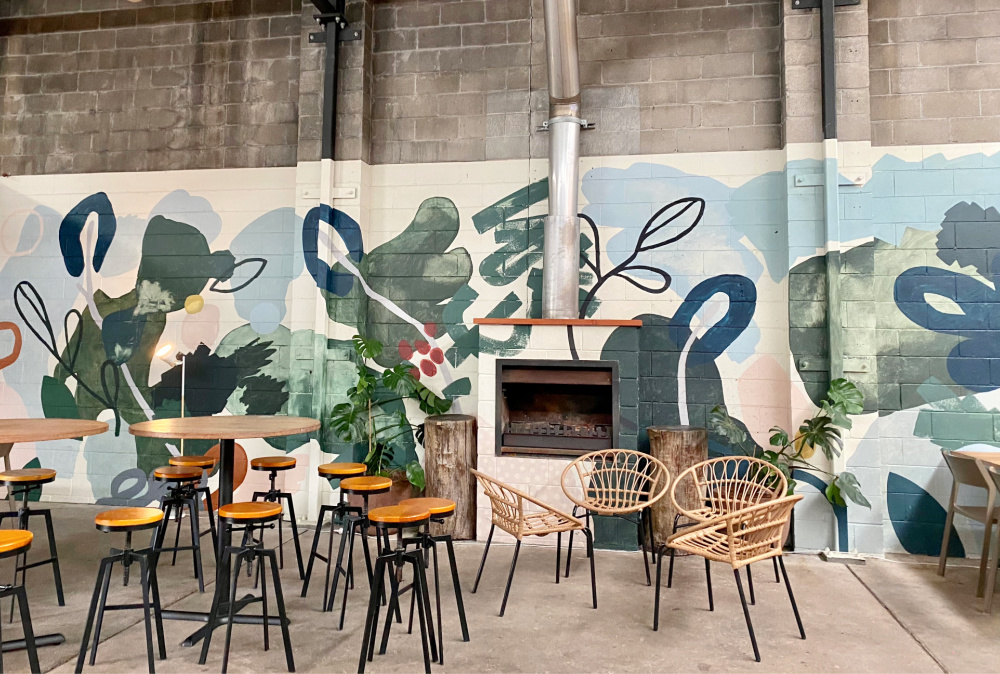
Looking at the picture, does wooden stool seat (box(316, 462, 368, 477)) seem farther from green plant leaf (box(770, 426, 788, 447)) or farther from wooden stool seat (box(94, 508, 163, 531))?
green plant leaf (box(770, 426, 788, 447))

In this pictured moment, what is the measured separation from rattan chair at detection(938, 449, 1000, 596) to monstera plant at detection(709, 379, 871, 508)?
46 centimetres

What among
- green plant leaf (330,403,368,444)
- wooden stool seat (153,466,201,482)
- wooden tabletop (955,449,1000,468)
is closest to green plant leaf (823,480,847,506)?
wooden tabletop (955,449,1000,468)

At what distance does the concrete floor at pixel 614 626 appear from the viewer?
104 inches

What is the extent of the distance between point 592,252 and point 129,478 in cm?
407

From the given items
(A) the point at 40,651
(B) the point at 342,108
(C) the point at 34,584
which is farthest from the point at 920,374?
(C) the point at 34,584

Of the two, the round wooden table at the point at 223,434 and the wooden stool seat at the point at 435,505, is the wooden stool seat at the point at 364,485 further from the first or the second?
the wooden stool seat at the point at 435,505

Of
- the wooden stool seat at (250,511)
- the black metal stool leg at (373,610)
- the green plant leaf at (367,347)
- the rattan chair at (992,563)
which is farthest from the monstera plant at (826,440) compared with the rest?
the wooden stool seat at (250,511)

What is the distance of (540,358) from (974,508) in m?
2.68

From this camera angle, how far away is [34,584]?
3.53 metres

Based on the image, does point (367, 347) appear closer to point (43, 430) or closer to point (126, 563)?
point (43, 430)

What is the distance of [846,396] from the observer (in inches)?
162

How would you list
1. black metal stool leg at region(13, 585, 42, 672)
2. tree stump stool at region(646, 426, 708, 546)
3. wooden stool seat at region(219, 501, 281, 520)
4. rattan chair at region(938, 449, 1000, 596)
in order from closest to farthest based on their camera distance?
black metal stool leg at region(13, 585, 42, 672)
wooden stool seat at region(219, 501, 281, 520)
rattan chair at region(938, 449, 1000, 596)
tree stump stool at region(646, 426, 708, 546)

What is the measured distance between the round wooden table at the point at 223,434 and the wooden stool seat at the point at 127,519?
11.8 inches

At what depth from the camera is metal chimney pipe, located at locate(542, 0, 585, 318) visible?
4551mm
